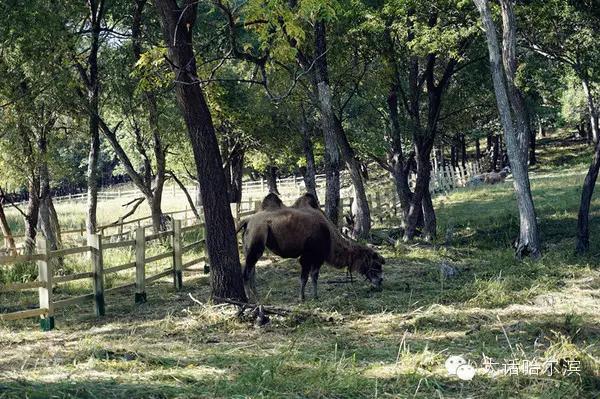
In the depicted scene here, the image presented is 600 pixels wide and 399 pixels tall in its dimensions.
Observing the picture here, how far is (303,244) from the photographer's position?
12125mm

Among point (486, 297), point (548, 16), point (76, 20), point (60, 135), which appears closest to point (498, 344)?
point (486, 297)

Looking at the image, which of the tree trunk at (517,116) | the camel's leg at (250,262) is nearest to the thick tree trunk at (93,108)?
the camel's leg at (250,262)

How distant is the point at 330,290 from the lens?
12.9 metres

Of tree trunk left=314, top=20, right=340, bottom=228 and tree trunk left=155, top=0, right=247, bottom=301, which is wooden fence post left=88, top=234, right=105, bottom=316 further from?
tree trunk left=314, top=20, right=340, bottom=228

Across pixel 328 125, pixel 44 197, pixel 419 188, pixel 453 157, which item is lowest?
pixel 419 188

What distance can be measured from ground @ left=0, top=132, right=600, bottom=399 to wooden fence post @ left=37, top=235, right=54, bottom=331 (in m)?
0.28

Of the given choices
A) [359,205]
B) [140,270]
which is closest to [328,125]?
[359,205]

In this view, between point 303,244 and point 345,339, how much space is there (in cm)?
364

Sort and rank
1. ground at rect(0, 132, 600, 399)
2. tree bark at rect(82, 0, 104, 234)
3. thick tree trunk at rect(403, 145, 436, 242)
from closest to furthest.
Answer: ground at rect(0, 132, 600, 399)
tree bark at rect(82, 0, 104, 234)
thick tree trunk at rect(403, 145, 436, 242)

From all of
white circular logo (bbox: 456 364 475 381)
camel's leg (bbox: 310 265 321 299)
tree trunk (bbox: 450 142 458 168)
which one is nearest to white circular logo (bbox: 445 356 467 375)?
white circular logo (bbox: 456 364 475 381)

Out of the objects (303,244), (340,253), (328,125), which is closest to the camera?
(303,244)

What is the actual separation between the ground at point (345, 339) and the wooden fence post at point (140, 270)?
0.75 feet

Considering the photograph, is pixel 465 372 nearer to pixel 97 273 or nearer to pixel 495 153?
pixel 97 273

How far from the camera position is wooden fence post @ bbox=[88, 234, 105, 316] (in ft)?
37.9
